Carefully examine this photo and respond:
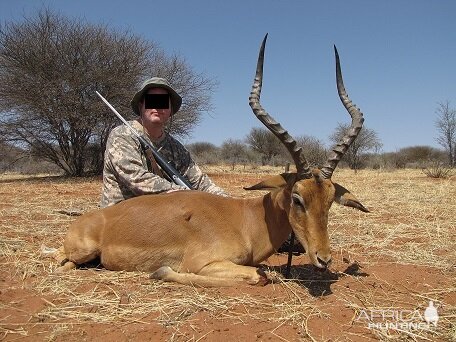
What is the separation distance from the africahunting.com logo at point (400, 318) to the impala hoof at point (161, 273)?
1953 millimetres

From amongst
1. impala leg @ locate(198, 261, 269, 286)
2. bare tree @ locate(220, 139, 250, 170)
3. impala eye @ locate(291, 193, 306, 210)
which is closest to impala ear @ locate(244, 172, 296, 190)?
impala eye @ locate(291, 193, 306, 210)

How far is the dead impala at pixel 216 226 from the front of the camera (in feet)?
14.2

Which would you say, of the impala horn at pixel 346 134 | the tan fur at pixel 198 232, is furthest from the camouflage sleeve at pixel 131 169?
the impala horn at pixel 346 134

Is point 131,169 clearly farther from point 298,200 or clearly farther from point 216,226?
point 298,200

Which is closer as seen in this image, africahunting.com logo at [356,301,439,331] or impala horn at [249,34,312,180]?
africahunting.com logo at [356,301,439,331]

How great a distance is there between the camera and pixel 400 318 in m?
3.68

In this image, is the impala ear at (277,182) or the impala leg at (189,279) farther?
the impala ear at (277,182)

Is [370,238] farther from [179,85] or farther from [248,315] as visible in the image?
[179,85]

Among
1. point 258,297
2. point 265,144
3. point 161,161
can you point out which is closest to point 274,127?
point 258,297

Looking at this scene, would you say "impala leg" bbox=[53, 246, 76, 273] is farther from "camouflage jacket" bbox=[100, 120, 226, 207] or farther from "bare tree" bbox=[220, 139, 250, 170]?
"bare tree" bbox=[220, 139, 250, 170]

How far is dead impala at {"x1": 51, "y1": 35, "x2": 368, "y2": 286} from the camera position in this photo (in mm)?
4328

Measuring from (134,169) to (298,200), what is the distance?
2.43m

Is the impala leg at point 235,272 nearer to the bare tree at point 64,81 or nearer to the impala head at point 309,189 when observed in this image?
the impala head at point 309,189

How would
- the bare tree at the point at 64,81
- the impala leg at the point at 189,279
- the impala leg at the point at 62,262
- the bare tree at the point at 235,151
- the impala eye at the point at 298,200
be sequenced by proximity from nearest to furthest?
the impala eye at the point at 298,200 → the impala leg at the point at 189,279 → the impala leg at the point at 62,262 → the bare tree at the point at 64,81 → the bare tree at the point at 235,151
